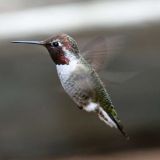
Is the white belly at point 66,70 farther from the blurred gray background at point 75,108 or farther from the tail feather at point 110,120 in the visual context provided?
the blurred gray background at point 75,108

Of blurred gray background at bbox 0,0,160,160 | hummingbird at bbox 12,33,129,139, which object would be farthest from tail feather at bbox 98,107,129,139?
blurred gray background at bbox 0,0,160,160

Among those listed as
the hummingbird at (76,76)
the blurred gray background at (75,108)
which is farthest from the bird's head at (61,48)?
the blurred gray background at (75,108)

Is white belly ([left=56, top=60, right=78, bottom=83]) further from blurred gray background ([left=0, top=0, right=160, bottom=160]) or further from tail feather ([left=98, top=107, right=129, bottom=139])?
blurred gray background ([left=0, top=0, right=160, bottom=160])

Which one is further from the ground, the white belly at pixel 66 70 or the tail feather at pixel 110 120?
the white belly at pixel 66 70

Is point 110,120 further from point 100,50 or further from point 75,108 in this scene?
point 75,108

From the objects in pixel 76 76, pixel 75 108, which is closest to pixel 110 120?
pixel 76 76

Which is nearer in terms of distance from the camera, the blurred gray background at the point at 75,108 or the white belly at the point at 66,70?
the white belly at the point at 66,70

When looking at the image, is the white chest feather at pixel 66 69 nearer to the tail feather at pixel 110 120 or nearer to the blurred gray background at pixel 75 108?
the tail feather at pixel 110 120

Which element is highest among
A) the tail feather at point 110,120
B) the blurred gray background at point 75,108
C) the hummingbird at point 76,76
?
the blurred gray background at point 75,108
